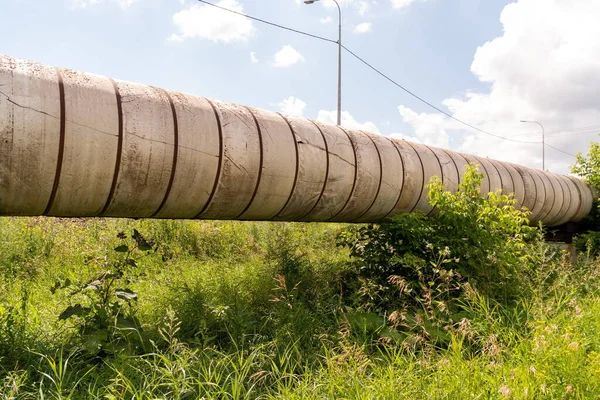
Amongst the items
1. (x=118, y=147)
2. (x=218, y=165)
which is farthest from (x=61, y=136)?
(x=218, y=165)

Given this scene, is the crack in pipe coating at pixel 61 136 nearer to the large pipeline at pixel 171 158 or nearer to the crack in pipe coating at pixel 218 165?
the large pipeline at pixel 171 158

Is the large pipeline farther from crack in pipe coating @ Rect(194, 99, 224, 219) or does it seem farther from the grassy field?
the grassy field

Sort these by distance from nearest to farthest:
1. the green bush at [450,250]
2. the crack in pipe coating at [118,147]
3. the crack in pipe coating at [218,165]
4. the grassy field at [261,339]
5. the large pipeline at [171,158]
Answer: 1. the grassy field at [261,339]
2. the large pipeline at [171,158]
3. the crack in pipe coating at [118,147]
4. the crack in pipe coating at [218,165]
5. the green bush at [450,250]

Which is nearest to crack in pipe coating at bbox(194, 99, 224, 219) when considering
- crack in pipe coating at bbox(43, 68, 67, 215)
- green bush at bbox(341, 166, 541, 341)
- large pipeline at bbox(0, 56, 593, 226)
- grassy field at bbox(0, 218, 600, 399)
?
large pipeline at bbox(0, 56, 593, 226)

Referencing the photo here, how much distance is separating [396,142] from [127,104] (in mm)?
3068

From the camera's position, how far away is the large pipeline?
8.90 feet

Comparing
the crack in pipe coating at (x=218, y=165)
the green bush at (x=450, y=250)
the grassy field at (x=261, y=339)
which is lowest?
the grassy field at (x=261, y=339)

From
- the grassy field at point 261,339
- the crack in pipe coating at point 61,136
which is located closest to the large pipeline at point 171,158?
the crack in pipe coating at point 61,136

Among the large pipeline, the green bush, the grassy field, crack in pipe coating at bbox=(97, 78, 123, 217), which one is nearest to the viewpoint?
the grassy field

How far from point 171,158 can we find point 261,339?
1.49 metres

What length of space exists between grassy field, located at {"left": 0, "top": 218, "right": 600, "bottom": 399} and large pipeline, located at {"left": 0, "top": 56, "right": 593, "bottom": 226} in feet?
1.57

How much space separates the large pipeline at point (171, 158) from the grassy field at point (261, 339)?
48cm

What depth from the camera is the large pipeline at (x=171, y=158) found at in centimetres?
271

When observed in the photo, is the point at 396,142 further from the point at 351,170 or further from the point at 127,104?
the point at 127,104
